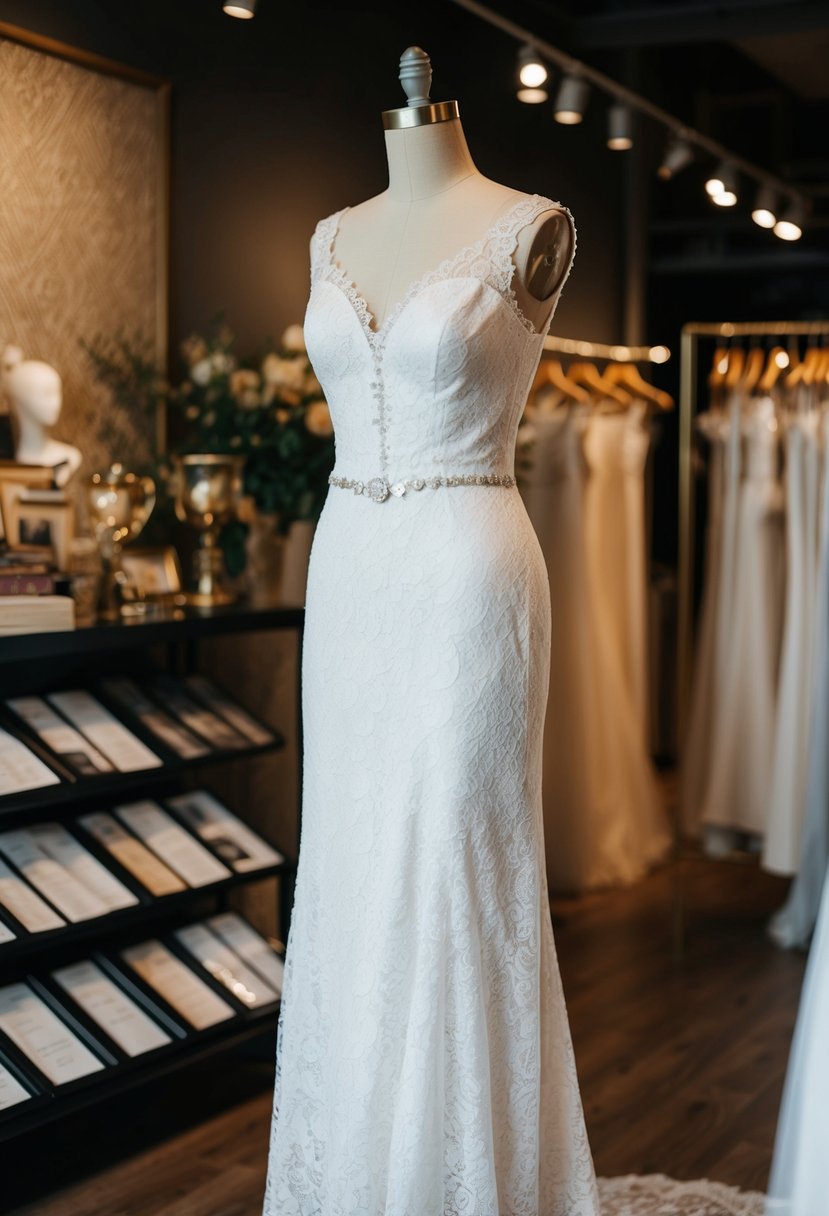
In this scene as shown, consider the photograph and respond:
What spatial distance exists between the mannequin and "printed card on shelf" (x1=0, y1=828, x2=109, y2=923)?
1.36 m

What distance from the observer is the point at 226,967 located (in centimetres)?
333

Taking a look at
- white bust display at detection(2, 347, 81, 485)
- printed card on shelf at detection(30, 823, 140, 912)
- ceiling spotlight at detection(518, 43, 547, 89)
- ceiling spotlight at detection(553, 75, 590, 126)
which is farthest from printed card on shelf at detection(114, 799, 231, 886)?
ceiling spotlight at detection(553, 75, 590, 126)

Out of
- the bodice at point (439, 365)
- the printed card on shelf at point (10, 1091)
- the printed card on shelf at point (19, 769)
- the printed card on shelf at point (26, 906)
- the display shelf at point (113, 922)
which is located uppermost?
the bodice at point (439, 365)

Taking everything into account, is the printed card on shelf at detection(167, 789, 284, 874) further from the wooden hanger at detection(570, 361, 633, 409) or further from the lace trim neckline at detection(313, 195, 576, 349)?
the wooden hanger at detection(570, 361, 633, 409)

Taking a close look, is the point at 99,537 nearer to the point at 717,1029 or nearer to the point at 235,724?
the point at 235,724

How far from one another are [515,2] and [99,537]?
2.82 m

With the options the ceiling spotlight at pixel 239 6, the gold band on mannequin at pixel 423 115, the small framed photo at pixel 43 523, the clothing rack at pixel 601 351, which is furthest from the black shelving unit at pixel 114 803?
the clothing rack at pixel 601 351

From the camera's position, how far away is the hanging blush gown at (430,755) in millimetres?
2260

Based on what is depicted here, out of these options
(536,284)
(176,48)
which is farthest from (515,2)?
(536,284)

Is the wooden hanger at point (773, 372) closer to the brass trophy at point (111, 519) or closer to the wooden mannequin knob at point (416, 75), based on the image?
the brass trophy at point (111, 519)

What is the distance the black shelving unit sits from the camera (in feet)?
9.19

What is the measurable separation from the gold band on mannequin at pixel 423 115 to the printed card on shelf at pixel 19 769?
1.42 meters

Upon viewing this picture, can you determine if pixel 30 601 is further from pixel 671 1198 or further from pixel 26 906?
pixel 671 1198

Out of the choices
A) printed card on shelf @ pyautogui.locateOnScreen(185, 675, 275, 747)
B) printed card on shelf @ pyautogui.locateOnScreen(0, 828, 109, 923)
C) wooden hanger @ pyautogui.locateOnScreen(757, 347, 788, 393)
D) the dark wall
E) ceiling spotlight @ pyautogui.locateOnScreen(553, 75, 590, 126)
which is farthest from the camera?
wooden hanger @ pyautogui.locateOnScreen(757, 347, 788, 393)
